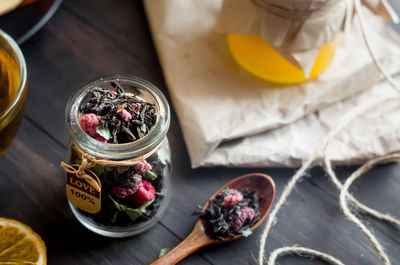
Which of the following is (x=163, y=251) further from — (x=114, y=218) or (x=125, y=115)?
(x=125, y=115)

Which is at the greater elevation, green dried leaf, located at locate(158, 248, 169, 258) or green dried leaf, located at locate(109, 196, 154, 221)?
green dried leaf, located at locate(109, 196, 154, 221)

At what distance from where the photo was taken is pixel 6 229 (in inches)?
28.8

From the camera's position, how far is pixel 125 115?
25.9 inches

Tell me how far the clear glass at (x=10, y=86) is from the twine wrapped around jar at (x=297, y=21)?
0.38 m

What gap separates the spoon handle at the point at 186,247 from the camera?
0.74 meters

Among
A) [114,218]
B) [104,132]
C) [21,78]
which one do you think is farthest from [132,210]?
[21,78]

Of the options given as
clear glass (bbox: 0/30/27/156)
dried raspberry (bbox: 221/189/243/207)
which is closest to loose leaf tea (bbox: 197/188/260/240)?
dried raspberry (bbox: 221/189/243/207)

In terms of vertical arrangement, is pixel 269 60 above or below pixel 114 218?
above

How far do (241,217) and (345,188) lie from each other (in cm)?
20

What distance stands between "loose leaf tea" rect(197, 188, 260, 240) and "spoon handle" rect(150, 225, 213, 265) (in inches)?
0.6

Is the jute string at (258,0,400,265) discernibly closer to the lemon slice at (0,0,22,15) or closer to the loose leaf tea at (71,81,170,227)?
the loose leaf tea at (71,81,170,227)

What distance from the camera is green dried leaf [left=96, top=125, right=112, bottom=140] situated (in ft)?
2.11

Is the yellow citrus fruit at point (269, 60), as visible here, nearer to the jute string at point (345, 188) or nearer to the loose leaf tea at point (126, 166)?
the jute string at point (345, 188)

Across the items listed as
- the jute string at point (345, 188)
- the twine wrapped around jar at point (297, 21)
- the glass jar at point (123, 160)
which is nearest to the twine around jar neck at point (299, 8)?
the twine wrapped around jar at point (297, 21)
